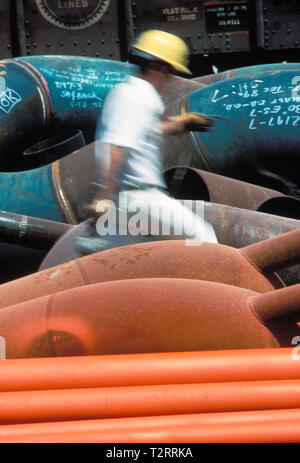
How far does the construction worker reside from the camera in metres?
2.48

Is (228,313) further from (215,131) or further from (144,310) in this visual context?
(215,131)

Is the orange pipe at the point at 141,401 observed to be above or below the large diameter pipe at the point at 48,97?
below

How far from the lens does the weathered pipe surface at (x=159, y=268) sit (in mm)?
2229

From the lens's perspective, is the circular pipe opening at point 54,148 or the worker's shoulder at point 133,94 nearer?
the worker's shoulder at point 133,94

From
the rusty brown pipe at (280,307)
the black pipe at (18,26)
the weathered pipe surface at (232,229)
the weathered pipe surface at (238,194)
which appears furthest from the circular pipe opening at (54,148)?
the rusty brown pipe at (280,307)

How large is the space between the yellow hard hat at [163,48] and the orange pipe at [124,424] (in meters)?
1.79

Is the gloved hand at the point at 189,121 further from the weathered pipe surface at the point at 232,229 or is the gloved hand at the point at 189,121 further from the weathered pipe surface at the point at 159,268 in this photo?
the weathered pipe surface at the point at 159,268

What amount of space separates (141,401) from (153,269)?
92 centimetres

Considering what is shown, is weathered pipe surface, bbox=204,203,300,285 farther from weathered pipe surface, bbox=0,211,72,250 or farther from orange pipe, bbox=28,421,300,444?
orange pipe, bbox=28,421,300,444

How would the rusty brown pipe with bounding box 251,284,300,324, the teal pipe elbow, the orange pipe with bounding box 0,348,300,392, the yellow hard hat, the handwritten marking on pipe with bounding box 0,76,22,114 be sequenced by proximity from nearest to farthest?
the orange pipe with bounding box 0,348,300,392, the rusty brown pipe with bounding box 251,284,300,324, the yellow hard hat, the teal pipe elbow, the handwritten marking on pipe with bounding box 0,76,22,114

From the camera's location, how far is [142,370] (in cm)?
145

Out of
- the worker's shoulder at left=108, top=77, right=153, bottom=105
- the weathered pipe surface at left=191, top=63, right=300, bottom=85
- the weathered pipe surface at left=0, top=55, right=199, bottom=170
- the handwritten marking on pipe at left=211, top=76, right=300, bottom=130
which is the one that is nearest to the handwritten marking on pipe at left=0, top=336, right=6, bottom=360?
the worker's shoulder at left=108, top=77, right=153, bottom=105

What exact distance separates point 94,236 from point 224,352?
4.24 ft

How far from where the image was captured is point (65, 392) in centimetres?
140
